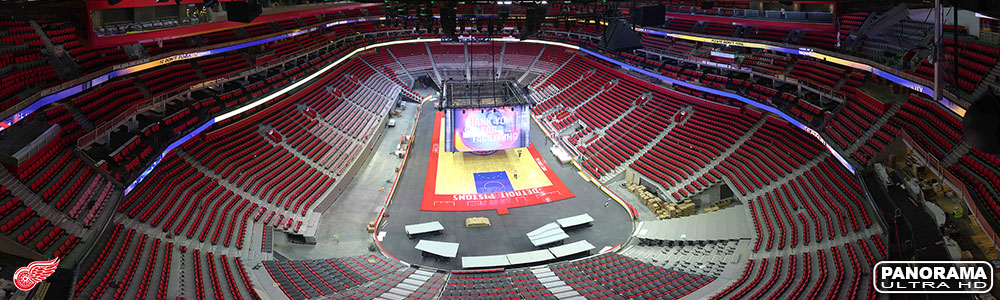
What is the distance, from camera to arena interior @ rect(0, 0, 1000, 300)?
16062 mm

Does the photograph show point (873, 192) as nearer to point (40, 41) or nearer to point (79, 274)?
point (79, 274)

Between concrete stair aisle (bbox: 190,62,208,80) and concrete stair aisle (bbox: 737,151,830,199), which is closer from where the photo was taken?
concrete stair aisle (bbox: 737,151,830,199)

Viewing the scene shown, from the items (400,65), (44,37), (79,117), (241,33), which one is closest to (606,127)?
(241,33)

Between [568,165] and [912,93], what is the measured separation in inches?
593

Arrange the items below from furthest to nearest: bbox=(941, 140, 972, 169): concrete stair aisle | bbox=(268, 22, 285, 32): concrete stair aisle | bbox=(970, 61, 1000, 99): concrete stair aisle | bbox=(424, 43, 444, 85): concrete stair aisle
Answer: bbox=(424, 43, 444, 85): concrete stair aisle
bbox=(268, 22, 285, 32): concrete stair aisle
bbox=(970, 61, 1000, 99): concrete stair aisle
bbox=(941, 140, 972, 169): concrete stair aisle

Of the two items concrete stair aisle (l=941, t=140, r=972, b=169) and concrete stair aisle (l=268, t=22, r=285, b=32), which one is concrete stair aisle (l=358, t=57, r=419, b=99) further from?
concrete stair aisle (l=941, t=140, r=972, b=169)

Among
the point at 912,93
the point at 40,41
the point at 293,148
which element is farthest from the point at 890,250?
the point at 40,41

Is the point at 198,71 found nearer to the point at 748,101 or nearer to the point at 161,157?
the point at 161,157

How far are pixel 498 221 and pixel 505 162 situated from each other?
23.7 feet

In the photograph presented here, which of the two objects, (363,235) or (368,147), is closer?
(363,235)

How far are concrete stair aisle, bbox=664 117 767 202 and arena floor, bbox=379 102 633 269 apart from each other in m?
2.44

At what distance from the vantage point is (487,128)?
30.8 m

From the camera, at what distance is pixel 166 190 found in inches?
822

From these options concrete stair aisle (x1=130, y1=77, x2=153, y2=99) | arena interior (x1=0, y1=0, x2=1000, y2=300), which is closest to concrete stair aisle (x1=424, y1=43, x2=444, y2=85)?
arena interior (x1=0, y1=0, x2=1000, y2=300)
